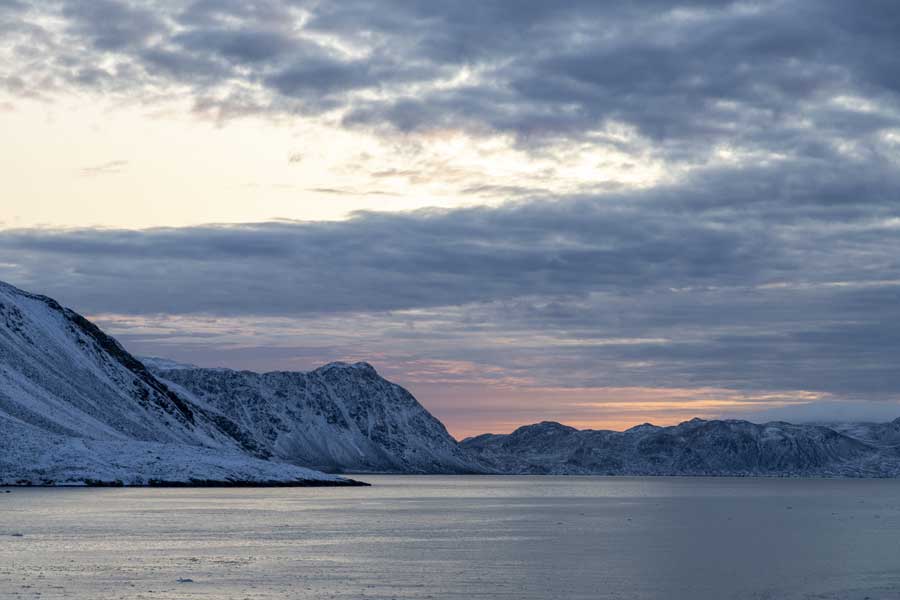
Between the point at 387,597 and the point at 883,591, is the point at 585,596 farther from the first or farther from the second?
the point at 883,591

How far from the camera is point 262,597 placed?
5209cm

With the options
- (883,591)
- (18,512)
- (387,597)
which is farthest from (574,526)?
(387,597)

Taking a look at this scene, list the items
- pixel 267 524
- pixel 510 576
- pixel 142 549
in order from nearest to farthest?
pixel 510 576, pixel 142 549, pixel 267 524

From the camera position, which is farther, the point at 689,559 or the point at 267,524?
the point at 267,524

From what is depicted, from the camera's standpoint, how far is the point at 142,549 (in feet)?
250

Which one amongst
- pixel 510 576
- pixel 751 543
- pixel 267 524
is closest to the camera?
pixel 510 576

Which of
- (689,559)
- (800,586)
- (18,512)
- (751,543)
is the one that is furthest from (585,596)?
(18,512)

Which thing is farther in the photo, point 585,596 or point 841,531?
point 841,531

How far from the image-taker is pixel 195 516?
391 feet

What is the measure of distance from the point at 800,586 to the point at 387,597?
23303mm

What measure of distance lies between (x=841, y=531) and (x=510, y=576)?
215 ft

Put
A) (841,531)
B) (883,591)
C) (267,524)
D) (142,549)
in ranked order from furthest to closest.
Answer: (841,531), (267,524), (142,549), (883,591)

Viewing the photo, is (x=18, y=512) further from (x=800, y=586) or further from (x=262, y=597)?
(x=800, y=586)

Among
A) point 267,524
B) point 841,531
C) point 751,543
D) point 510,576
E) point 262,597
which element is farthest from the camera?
point 841,531
